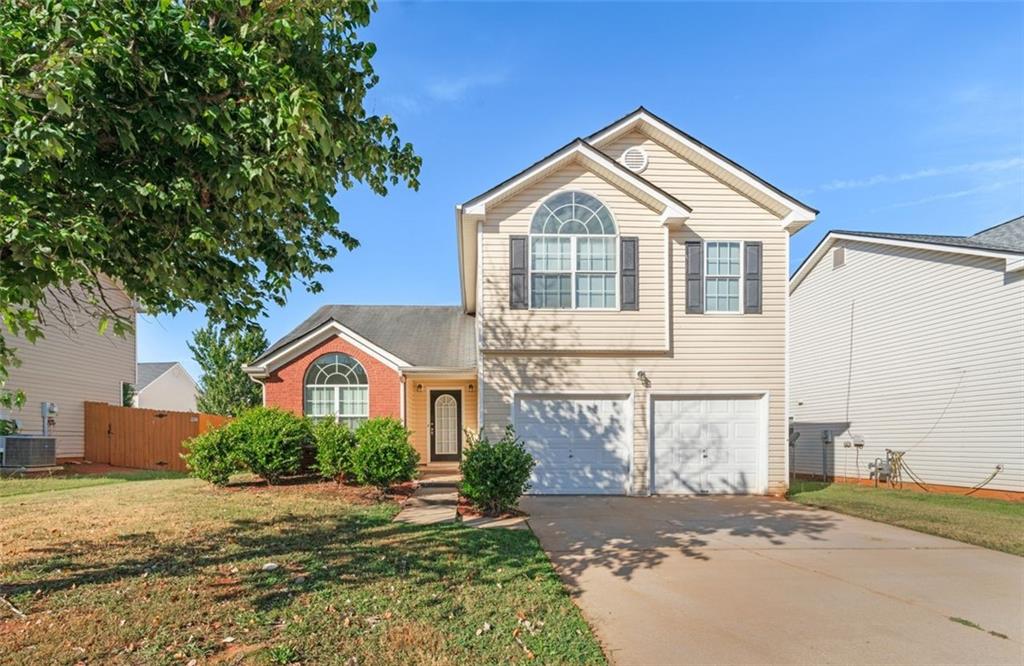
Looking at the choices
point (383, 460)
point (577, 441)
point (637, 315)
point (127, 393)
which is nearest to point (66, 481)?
point (383, 460)

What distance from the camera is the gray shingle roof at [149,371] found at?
104ft

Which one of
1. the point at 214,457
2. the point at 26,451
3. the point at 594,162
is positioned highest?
the point at 594,162

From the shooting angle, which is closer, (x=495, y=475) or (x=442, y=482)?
(x=495, y=475)

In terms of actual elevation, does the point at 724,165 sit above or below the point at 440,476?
above

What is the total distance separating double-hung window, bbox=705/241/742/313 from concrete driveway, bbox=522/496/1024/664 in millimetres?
4513

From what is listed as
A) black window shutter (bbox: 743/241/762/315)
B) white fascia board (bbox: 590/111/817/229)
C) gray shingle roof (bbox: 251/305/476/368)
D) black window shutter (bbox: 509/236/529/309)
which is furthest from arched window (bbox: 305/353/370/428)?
black window shutter (bbox: 743/241/762/315)

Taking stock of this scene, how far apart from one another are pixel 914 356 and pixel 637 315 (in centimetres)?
824

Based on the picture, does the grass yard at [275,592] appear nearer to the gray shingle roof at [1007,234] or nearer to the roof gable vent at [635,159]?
the roof gable vent at [635,159]

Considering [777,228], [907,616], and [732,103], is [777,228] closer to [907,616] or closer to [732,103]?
[732,103]

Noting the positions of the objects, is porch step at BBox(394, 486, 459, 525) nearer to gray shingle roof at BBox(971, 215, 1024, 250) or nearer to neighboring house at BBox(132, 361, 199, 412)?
gray shingle roof at BBox(971, 215, 1024, 250)

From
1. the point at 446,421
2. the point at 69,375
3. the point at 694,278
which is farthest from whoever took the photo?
the point at 69,375

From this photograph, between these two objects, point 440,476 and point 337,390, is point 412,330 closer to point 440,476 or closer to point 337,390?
point 337,390

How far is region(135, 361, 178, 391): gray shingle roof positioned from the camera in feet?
104

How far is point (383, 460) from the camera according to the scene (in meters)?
10.6
